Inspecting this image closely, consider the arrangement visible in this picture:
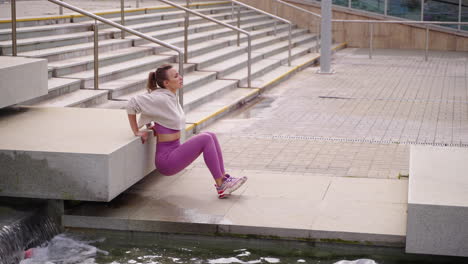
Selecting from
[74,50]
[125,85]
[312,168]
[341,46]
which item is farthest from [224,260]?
[341,46]

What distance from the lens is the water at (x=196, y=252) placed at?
222 inches

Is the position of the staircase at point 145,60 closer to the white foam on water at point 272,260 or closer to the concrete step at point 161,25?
the concrete step at point 161,25

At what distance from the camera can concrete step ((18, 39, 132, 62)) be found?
10531 millimetres

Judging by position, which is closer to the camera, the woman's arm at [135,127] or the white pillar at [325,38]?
the woman's arm at [135,127]

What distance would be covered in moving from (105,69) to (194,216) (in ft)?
18.2

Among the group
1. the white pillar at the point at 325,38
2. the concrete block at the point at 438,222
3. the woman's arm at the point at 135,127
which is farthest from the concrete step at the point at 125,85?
the white pillar at the point at 325,38

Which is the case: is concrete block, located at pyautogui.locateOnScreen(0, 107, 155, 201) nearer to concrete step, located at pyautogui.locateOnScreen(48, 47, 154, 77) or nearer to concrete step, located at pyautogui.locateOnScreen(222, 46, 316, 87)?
concrete step, located at pyautogui.locateOnScreen(48, 47, 154, 77)

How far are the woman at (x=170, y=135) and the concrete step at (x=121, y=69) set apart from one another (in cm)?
365

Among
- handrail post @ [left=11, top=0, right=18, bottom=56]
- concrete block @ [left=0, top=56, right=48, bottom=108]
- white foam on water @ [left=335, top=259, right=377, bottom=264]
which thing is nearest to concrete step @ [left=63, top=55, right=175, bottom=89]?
handrail post @ [left=11, top=0, right=18, bottom=56]

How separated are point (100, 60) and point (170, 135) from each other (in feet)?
17.1

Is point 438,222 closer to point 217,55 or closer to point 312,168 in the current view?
point 312,168

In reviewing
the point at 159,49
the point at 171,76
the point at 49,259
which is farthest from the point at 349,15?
the point at 49,259

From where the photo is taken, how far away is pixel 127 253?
5.83 metres

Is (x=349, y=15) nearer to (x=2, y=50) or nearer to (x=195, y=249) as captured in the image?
(x=2, y=50)
